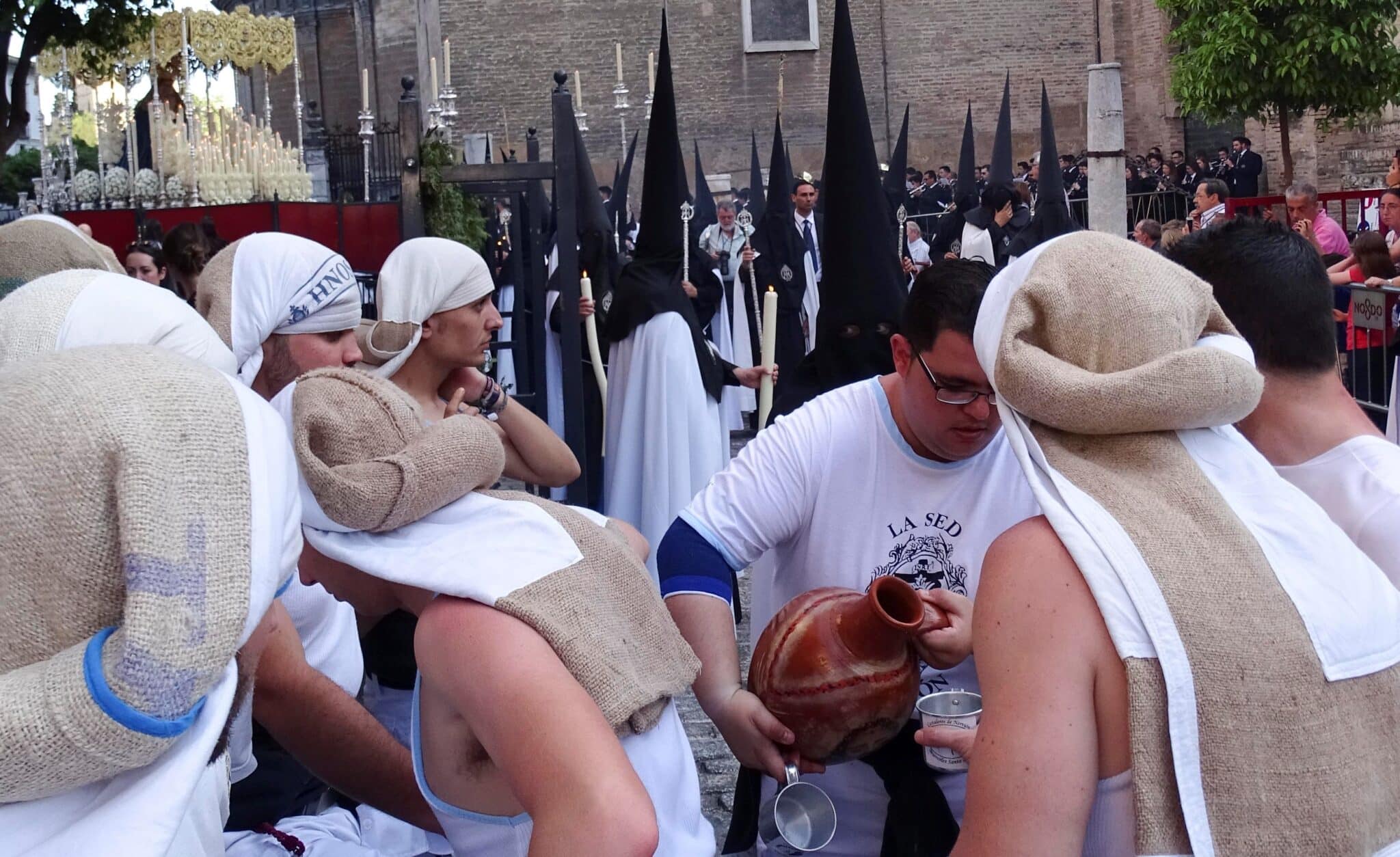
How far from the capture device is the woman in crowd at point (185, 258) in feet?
18.6

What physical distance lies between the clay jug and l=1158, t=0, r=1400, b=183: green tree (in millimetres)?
18065

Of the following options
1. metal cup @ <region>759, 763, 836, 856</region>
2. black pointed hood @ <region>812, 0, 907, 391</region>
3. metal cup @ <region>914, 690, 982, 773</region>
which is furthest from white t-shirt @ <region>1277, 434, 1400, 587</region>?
black pointed hood @ <region>812, 0, 907, 391</region>

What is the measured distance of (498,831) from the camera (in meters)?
1.87

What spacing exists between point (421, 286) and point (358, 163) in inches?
599

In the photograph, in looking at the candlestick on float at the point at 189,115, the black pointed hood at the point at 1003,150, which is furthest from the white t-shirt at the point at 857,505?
the black pointed hood at the point at 1003,150

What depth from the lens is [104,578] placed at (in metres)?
1.30

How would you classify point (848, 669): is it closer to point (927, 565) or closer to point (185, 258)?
point (927, 565)

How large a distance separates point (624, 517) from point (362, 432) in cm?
492

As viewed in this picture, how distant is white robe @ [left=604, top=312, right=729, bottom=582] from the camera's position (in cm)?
660

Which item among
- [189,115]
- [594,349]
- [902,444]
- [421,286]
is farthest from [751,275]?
[902,444]

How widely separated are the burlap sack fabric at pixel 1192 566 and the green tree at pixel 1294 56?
18.1m

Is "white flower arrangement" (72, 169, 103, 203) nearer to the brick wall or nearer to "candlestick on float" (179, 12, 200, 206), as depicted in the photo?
"candlestick on float" (179, 12, 200, 206)

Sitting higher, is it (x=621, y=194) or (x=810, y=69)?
(x=810, y=69)

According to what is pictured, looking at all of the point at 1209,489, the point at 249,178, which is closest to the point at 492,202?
the point at 249,178
